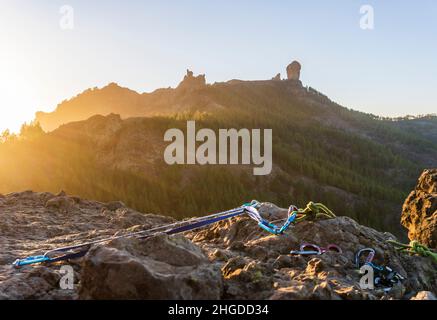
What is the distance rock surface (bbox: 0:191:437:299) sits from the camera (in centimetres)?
285

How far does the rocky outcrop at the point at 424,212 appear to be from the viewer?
229 inches

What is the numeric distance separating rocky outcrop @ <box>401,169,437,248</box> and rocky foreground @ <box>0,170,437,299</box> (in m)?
0.04

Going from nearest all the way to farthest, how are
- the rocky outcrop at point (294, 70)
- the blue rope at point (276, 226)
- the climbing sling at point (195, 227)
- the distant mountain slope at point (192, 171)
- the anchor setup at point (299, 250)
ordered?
1. the anchor setup at point (299, 250)
2. the climbing sling at point (195, 227)
3. the blue rope at point (276, 226)
4. the distant mountain slope at point (192, 171)
5. the rocky outcrop at point (294, 70)

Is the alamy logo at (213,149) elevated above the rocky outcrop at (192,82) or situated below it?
below

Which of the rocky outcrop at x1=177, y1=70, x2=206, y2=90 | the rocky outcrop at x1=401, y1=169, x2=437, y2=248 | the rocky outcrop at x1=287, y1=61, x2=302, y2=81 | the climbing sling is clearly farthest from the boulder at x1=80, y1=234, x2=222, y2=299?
the rocky outcrop at x1=287, y1=61, x2=302, y2=81

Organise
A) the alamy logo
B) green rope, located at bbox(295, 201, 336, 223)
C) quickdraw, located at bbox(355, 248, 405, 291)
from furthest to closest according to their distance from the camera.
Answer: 1. the alamy logo
2. green rope, located at bbox(295, 201, 336, 223)
3. quickdraw, located at bbox(355, 248, 405, 291)

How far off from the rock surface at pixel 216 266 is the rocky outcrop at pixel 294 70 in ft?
522

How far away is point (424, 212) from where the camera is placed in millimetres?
6629

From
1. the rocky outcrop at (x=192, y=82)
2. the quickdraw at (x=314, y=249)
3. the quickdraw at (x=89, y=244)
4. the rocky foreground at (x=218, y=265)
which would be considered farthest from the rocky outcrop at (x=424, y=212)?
the rocky outcrop at (x=192, y=82)

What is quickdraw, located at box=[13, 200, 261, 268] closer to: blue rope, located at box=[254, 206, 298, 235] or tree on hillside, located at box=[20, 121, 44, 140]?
blue rope, located at box=[254, 206, 298, 235]

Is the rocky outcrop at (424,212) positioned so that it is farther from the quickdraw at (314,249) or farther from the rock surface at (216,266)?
the quickdraw at (314,249)

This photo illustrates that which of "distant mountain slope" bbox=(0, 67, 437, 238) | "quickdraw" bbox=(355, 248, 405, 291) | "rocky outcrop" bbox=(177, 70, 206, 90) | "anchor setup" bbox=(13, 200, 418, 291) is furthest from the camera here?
"rocky outcrop" bbox=(177, 70, 206, 90)
